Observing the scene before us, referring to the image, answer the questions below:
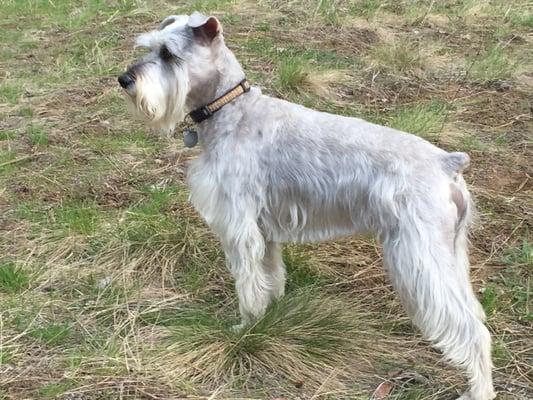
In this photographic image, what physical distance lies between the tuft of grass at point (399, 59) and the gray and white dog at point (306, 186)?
4261 millimetres

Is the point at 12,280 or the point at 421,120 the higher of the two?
the point at 12,280

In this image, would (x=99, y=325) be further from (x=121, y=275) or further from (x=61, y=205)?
(x=61, y=205)

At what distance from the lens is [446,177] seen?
11.1 feet

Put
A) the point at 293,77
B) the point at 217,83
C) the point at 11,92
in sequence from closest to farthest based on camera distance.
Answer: the point at 217,83 < the point at 293,77 < the point at 11,92

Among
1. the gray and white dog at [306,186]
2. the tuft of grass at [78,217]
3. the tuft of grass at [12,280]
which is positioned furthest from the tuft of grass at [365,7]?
the tuft of grass at [12,280]

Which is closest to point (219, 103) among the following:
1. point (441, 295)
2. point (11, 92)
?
point (441, 295)

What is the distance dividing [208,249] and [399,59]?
167 inches

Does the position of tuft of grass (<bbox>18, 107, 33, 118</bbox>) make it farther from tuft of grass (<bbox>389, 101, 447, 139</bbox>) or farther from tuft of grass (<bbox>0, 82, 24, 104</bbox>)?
tuft of grass (<bbox>389, 101, 447, 139</bbox>)

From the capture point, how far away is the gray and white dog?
10.9 feet

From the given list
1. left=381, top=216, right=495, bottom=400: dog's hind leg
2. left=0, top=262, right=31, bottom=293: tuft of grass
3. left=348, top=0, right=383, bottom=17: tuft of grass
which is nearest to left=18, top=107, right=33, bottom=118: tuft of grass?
left=0, top=262, right=31, bottom=293: tuft of grass

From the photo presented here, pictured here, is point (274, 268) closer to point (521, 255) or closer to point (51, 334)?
point (51, 334)

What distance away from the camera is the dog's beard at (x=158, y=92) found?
373cm

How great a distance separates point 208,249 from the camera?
Result: 4648 mm

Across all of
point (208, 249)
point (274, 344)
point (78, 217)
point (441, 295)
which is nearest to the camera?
point (441, 295)
